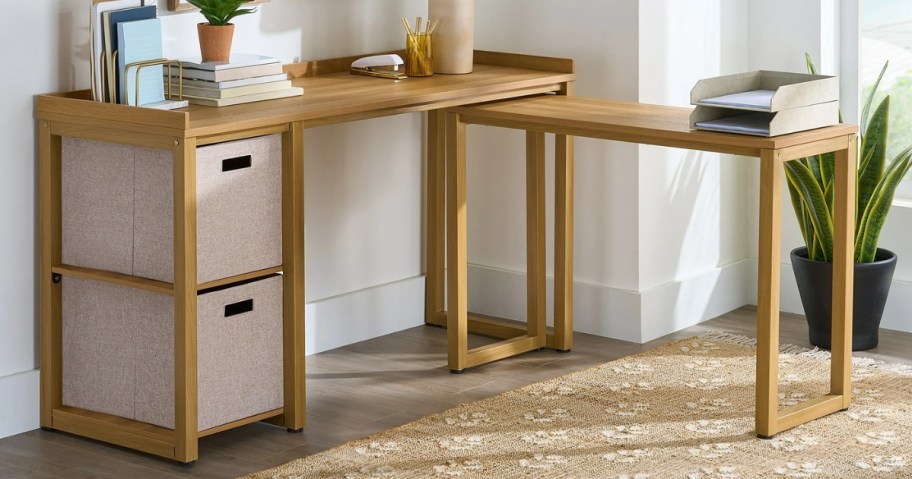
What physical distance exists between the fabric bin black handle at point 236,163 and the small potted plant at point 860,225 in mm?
1763

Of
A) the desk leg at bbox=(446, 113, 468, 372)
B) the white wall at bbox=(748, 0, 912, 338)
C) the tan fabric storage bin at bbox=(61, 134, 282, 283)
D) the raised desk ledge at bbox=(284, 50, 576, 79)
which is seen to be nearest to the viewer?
the tan fabric storage bin at bbox=(61, 134, 282, 283)

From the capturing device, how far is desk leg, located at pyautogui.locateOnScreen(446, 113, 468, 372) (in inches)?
156

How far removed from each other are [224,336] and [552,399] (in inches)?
37.5

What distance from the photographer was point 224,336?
3324 millimetres

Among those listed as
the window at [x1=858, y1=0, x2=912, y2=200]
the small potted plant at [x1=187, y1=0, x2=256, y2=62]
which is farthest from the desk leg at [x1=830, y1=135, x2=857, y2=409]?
the small potted plant at [x1=187, y1=0, x2=256, y2=62]

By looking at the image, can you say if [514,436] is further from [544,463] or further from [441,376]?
[441,376]

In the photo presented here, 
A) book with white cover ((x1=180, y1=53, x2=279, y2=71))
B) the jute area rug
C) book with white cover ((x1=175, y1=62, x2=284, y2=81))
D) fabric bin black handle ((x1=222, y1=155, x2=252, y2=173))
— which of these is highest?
book with white cover ((x1=180, y1=53, x2=279, y2=71))

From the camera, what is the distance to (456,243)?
Answer: 4.01 meters

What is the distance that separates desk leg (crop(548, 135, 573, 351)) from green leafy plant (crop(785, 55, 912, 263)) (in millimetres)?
674

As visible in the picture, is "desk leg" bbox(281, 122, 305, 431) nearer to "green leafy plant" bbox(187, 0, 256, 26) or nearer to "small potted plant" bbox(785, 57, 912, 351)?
"green leafy plant" bbox(187, 0, 256, 26)

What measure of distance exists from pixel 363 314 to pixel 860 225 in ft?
5.25

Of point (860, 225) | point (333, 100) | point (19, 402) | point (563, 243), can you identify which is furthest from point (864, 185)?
point (19, 402)

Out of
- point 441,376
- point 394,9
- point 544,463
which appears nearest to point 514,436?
point 544,463

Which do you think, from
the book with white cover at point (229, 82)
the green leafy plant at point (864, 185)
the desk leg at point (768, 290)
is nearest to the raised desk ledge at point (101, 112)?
the book with white cover at point (229, 82)
